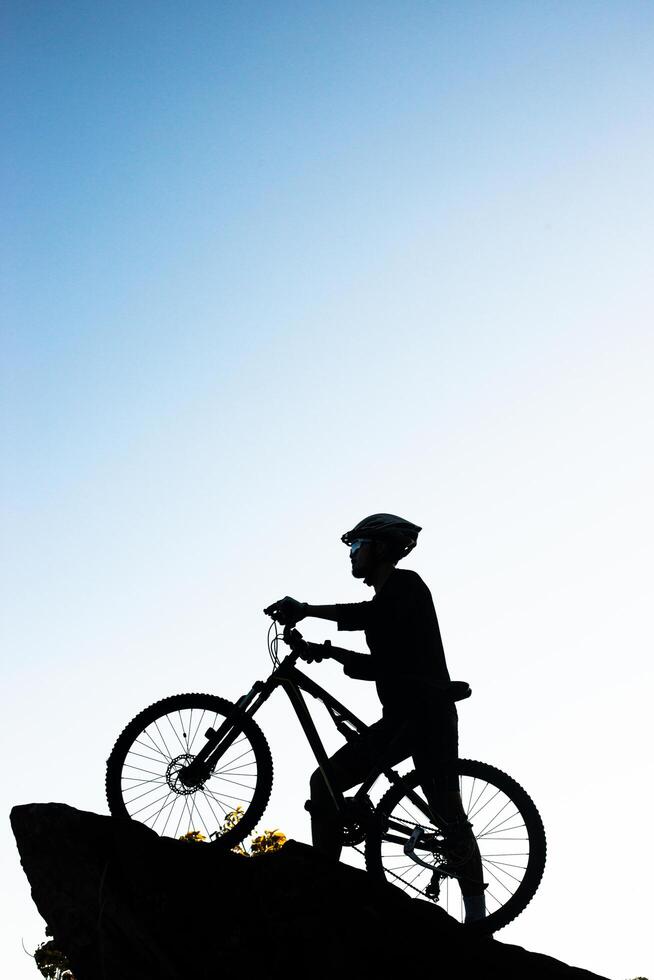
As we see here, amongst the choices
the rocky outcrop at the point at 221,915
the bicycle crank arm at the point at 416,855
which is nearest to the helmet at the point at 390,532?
the bicycle crank arm at the point at 416,855

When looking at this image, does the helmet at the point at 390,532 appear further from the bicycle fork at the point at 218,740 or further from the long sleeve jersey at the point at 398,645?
the bicycle fork at the point at 218,740

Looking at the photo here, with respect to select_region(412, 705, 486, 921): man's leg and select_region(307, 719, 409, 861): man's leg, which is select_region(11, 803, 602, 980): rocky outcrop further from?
select_region(412, 705, 486, 921): man's leg

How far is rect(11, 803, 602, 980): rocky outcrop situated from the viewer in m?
5.95

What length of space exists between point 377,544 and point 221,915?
10.4 feet

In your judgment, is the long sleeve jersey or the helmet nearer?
the long sleeve jersey

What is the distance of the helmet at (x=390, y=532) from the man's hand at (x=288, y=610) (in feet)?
2.49

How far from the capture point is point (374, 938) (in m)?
6.04

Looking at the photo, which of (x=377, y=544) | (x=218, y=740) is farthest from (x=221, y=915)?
(x=377, y=544)

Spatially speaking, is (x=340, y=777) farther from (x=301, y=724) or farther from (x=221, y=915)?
(x=221, y=915)

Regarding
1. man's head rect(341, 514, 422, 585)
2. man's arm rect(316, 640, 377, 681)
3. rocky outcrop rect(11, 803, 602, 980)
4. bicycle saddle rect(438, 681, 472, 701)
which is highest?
man's head rect(341, 514, 422, 585)

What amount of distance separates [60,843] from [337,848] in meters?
2.11

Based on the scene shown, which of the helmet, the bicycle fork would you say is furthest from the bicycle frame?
the helmet

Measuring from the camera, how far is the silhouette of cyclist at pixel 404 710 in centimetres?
742

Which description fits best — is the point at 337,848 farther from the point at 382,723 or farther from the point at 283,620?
the point at 283,620
